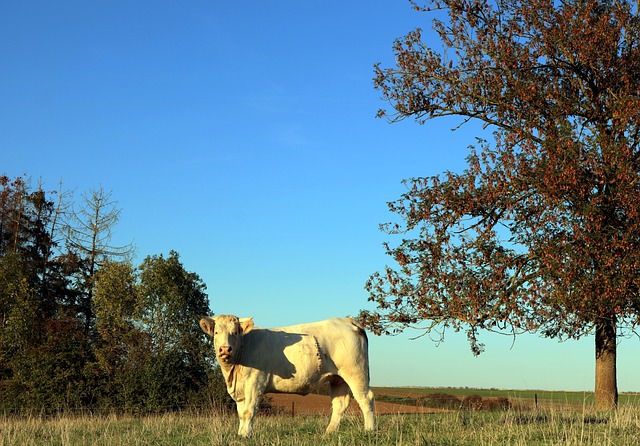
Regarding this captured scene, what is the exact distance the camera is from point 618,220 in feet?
69.8

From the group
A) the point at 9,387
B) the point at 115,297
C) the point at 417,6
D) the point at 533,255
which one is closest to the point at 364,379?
the point at 533,255

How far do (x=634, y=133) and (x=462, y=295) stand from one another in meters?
6.97

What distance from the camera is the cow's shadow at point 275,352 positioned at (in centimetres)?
1372

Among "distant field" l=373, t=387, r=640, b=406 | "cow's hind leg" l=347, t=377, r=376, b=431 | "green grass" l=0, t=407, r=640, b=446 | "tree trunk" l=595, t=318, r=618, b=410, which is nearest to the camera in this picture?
"green grass" l=0, t=407, r=640, b=446

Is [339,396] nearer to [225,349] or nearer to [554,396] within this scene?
[225,349]

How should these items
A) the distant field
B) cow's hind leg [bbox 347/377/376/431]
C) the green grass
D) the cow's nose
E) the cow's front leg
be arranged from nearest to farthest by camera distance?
the green grass → the cow's nose → the cow's front leg → cow's hind leg [bbox 347/377/376/431] → the distant field

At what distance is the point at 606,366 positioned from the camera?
23766mm

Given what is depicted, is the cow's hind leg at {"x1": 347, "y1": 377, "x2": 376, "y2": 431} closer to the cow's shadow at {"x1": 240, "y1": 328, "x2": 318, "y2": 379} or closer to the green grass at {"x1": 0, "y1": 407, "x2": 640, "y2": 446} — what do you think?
the green grass at {"x1": 0, "y1": 407, "x2": 640, "y2": 446}

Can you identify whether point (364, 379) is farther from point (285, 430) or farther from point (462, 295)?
point (462, 295)

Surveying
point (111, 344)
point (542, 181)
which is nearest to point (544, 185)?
point (542, 181)

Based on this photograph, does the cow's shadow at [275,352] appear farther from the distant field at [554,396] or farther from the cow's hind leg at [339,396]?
the distant field at [554,396]

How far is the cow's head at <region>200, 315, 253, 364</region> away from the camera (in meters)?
13.2

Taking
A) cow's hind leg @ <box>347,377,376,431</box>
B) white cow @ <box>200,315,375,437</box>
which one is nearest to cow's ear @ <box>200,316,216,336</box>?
white cow @ <box>200,315,375,437</box>

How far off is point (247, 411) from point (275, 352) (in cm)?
117
